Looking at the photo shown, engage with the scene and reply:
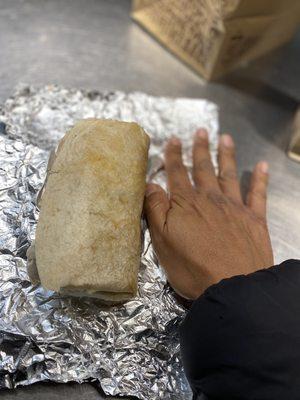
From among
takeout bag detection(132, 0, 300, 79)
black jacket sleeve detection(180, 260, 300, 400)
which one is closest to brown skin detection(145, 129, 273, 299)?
black jacket sleeve detection(180, 260, 300, 400)

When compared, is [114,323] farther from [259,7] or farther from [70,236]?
[259,7]

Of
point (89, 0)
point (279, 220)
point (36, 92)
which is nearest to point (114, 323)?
point (279, 220)

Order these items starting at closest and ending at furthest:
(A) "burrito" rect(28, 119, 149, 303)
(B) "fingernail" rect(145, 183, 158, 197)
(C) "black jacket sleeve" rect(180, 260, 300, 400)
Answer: (C) "black jacket sleeve" rect(180, 260, 300, 400) → (A) "burrito" rect(28, 119, 149, 303) → (B) "fingernail" rect(145, 183, 158, 197)

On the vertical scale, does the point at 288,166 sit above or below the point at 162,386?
above

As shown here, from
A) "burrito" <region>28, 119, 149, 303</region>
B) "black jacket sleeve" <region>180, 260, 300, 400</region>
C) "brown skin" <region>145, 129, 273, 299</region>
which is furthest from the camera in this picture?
"brown skin" <region>145, 129, 273, 299</region>

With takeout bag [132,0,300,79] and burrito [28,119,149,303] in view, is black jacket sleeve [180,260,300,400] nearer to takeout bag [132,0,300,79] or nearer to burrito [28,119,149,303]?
burrito [28,119,149,303]

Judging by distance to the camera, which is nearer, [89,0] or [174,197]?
[174,197]
